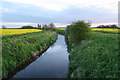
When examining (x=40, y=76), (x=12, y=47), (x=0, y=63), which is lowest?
(x=40, y=76)

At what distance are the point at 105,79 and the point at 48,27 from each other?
360 ft

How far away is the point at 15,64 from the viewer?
13.0 meters

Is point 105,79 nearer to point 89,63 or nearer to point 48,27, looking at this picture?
point 89,63

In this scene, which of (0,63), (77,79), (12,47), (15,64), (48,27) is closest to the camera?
(77,79)

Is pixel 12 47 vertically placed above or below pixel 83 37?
below

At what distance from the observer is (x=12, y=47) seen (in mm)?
15586

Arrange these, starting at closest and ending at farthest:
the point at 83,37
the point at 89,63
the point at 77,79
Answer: the point at 77,79
the point at 89,63
the point at 83,37

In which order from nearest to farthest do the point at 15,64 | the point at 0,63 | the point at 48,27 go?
1. the point at 0,63
2. the point at 15,64
3. the point at 48,27

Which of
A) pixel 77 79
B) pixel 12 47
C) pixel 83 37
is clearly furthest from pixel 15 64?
pixel 83 37

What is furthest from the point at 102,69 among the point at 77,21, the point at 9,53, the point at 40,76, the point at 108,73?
the point at 77,21

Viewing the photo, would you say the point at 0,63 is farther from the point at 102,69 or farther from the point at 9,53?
the point at 102,69

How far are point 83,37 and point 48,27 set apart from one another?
309 feet

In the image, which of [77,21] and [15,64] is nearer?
[15,64]

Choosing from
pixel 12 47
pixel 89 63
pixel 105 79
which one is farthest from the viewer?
pixel 12 47
